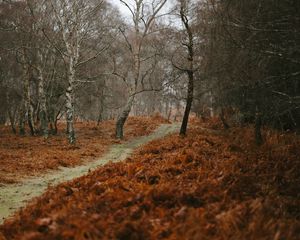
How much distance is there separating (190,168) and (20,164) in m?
7.42

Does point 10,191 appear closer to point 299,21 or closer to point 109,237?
point 109,237

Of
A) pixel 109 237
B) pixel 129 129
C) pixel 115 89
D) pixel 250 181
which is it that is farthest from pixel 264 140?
pixel 115 89

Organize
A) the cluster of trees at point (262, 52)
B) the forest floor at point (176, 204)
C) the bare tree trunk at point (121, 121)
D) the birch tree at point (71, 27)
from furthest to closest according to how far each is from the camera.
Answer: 1. the bare tree trunk at point (121, 121)
2. the birch tree at point (71, 27)
3. the cluster of trees at point (262, 52)
4. the forest floor at point (176, 204)

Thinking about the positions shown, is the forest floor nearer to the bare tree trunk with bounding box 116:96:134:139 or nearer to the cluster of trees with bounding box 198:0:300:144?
the cluster of trees with bounding box 198:0:300:144

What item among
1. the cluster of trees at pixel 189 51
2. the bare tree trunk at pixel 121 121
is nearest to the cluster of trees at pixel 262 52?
the cluster of trees at pixel 189 51

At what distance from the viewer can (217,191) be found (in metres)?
6.28

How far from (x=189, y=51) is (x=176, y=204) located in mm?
14244

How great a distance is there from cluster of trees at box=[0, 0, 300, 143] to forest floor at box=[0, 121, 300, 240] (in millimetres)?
2346

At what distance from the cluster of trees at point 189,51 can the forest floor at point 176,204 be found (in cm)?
235

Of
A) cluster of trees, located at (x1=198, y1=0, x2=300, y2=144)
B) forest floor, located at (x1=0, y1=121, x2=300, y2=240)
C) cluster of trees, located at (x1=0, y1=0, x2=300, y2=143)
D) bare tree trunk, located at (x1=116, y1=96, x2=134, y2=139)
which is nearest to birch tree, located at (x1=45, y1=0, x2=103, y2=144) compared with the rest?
cluster of trees, located at (x1=0, y1=0, x2=300, y2=143)

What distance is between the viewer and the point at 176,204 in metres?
5.70

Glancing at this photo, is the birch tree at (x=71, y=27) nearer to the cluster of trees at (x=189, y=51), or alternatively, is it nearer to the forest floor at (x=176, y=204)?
the cluster of trees at (x=189, y=51)

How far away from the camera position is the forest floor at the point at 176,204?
178 inches

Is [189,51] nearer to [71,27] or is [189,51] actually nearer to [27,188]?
[71,27]
